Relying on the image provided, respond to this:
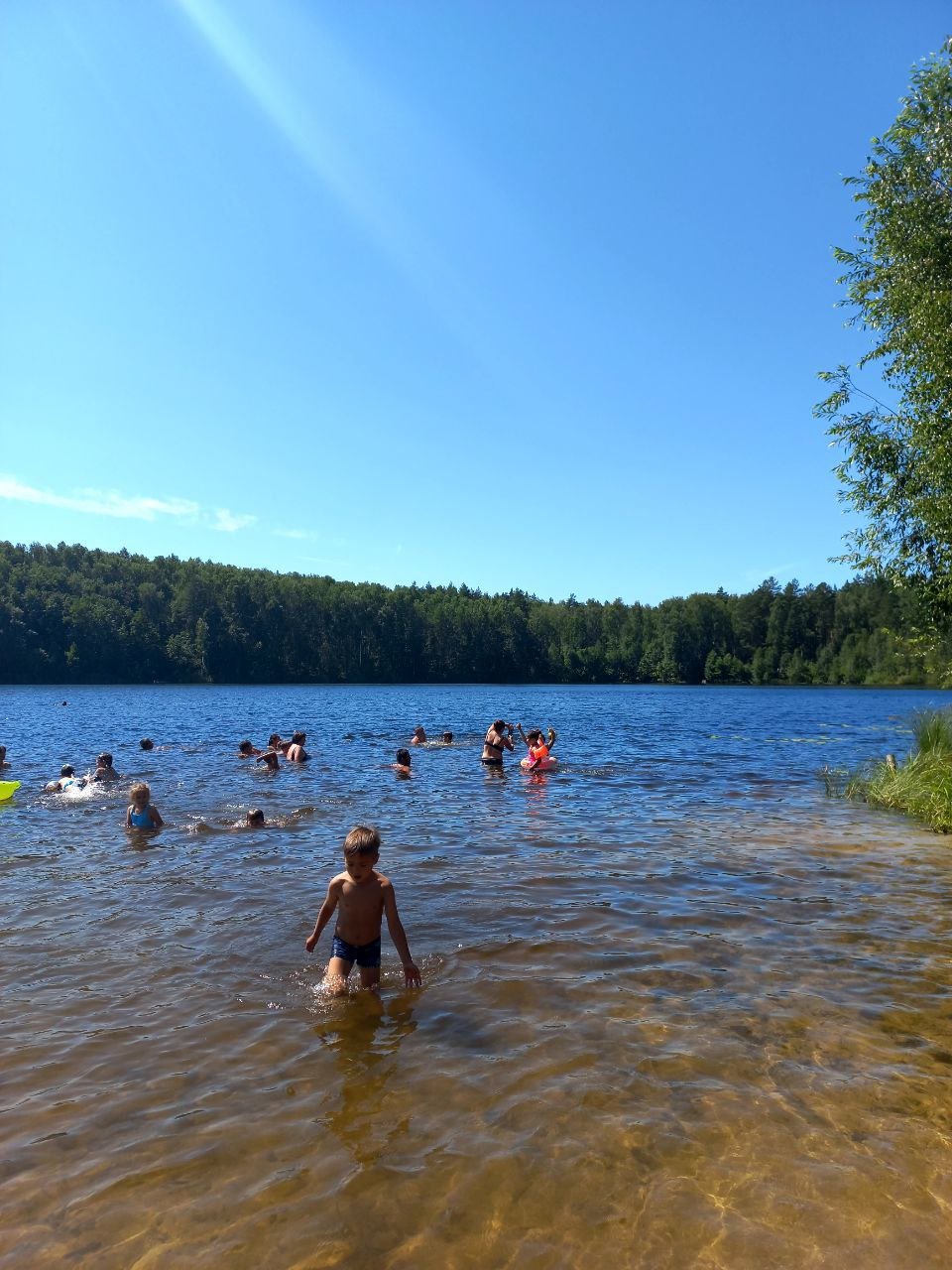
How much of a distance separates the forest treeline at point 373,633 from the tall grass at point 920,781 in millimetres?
101489

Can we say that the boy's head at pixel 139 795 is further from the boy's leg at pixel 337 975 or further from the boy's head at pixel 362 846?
the boy's head at pixel 362 846

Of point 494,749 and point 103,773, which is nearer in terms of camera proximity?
point 103,773

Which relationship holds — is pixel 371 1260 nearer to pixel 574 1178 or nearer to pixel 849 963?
pixel 574 1178

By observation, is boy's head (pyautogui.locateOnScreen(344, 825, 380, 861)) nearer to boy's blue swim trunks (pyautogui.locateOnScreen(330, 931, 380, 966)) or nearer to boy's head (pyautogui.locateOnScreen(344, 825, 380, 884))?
boy's head (pyautogui.locateOnScreen(344, 825, 380, 884))

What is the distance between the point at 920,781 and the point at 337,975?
14354mm

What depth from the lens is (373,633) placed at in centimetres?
13712

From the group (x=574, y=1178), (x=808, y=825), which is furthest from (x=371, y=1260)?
(x=808, y=825)

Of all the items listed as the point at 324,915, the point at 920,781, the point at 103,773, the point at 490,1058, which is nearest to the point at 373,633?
the point at 103,773

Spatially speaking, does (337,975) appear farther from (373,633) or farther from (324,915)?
(373,633)

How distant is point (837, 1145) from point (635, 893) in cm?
548

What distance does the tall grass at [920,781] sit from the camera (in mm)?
15469

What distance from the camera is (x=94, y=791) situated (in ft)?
59.9

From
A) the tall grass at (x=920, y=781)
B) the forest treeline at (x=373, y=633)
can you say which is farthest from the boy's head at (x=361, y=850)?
the forest treeline at (x=373, y=633)

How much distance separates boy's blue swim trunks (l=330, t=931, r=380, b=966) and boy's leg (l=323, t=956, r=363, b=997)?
0.13 feet
